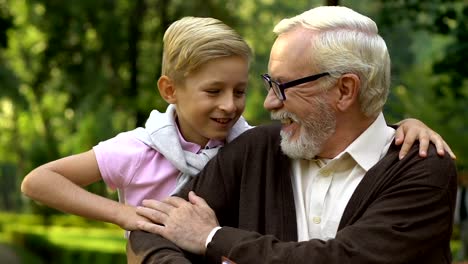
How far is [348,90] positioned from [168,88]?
0.78 meters

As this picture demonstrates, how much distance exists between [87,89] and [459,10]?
40.5 feet

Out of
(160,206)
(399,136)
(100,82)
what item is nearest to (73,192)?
(160,206)

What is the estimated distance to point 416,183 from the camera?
3.33 m

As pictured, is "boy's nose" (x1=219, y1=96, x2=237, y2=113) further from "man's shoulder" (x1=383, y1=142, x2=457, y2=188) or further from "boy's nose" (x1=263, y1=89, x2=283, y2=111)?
"man's shoulder" (x1=383, y1=142, x2=457, y2=188)

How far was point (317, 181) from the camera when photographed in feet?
11.8

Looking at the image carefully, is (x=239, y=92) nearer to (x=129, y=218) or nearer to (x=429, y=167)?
(x=129, y=218)

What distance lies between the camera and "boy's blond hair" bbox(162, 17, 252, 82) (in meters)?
3.77

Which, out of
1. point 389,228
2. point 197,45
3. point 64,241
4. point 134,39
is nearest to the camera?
point 389,228

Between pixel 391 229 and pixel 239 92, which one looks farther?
pixel 239 92

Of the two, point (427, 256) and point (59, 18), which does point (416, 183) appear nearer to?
point (427, 256)

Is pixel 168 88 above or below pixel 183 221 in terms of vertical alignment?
above

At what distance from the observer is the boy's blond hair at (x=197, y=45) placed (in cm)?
377

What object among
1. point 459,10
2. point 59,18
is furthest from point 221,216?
point 59,18

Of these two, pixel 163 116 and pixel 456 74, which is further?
pixel 456 74
